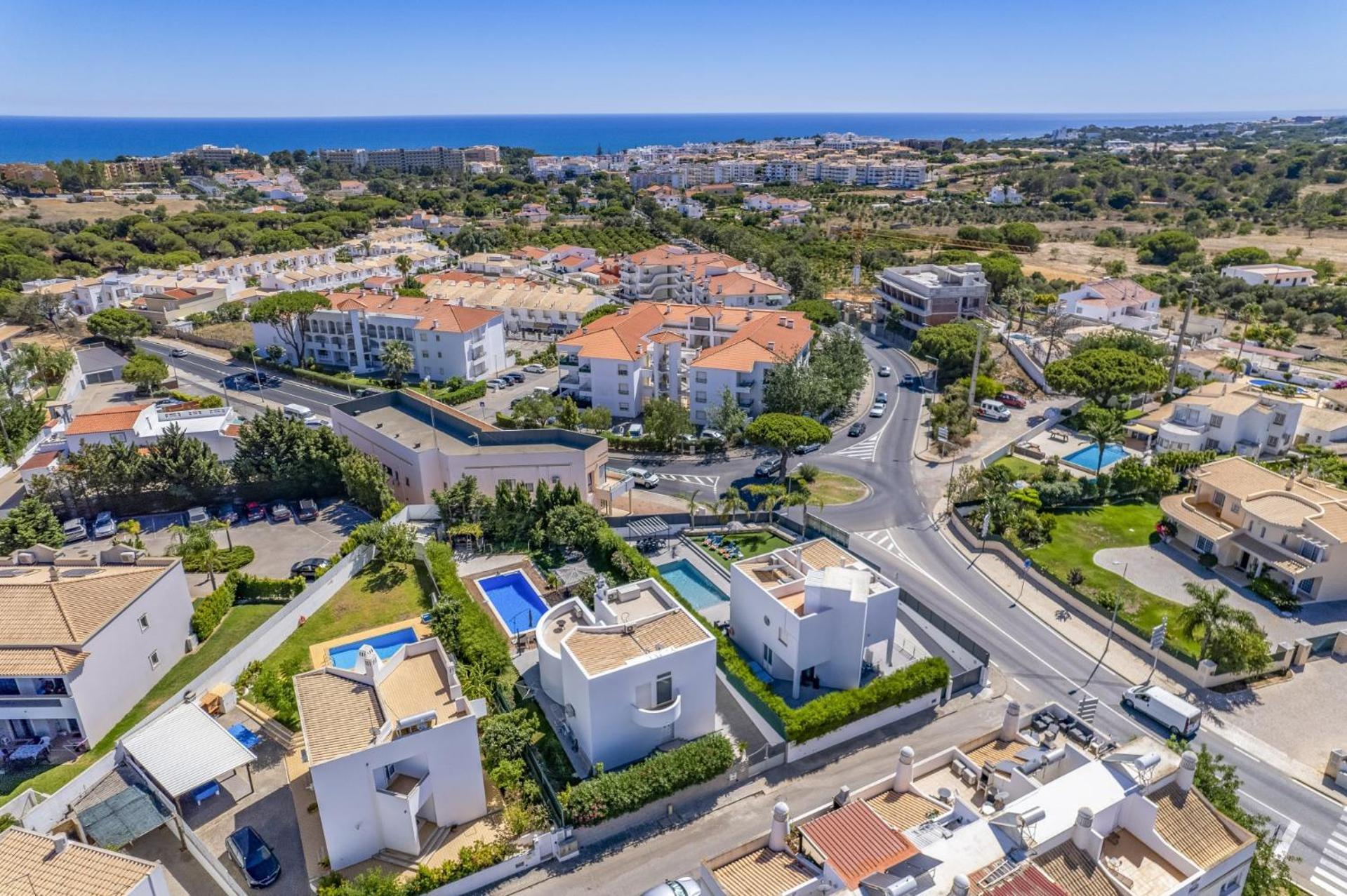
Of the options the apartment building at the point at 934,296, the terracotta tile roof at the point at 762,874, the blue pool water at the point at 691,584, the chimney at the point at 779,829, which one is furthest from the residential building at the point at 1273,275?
the terracotta tile roof at the point at 762,874

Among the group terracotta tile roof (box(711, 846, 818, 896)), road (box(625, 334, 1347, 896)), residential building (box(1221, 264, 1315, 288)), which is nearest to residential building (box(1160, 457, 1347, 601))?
road (box(625, 334, 1347, 896))

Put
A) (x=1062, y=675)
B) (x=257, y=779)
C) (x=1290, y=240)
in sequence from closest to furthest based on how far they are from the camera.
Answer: (x=257, y=779) → (x=1062, y=675) → (x=1290, y=240)

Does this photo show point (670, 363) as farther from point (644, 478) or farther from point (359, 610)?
point (359, 610)

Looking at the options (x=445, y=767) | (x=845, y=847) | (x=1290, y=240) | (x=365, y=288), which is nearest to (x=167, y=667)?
(x=445, y=767)

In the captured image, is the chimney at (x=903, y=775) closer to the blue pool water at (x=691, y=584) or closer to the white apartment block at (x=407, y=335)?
the blue pool water at (x=691, y=584)

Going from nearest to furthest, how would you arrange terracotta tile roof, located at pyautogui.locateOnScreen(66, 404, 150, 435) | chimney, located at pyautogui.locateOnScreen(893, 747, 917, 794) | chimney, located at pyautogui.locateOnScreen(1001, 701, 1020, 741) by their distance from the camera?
chimney, located at pyautogui.locateOnScreen(893, 747, 917, 794)
chimney, located at pyautogui.locateOnScreen(1001, 701, 1020, 741)
terracotta tile roof, located at pyautogui.locateOnScreen(66, 404, 150, 435)

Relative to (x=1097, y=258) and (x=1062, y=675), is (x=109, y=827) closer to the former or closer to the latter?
(x=1062, y=675)

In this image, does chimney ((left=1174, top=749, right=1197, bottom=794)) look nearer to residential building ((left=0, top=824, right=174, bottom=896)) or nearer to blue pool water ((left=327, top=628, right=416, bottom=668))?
blue pool water ((left=327, top=628, right=416, bottom=668))
